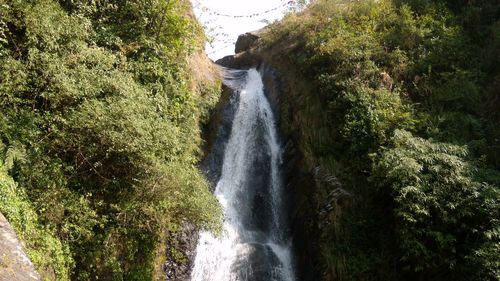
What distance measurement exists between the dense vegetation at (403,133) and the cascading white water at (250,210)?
1.38m

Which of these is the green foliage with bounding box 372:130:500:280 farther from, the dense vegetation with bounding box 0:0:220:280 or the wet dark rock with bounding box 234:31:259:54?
the wet dark rock with bounding box 234:31:259:54

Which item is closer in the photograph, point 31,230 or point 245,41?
point 31,230

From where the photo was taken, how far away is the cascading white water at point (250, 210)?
1188 cm

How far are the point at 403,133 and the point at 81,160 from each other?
28.1 feet

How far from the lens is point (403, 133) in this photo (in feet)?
37.4

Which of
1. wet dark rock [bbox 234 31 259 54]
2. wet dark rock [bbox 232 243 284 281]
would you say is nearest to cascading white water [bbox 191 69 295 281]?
wet dark rock [bbox 232 243 284 281]

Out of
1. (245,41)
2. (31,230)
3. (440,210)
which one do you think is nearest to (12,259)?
(31,230)

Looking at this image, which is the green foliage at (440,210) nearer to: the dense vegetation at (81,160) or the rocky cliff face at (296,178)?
the rocky cliff face at (296,178)

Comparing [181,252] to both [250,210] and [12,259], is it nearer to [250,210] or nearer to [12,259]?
[250,210]

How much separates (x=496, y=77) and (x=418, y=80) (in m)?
2.65

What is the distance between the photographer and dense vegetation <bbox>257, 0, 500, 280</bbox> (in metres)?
9.42

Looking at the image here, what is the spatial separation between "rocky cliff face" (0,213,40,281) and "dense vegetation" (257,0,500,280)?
7319 millimetres

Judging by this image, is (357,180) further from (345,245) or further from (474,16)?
(474,16)

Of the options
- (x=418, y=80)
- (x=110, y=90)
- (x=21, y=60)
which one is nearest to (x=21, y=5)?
(x=21, y=60)
